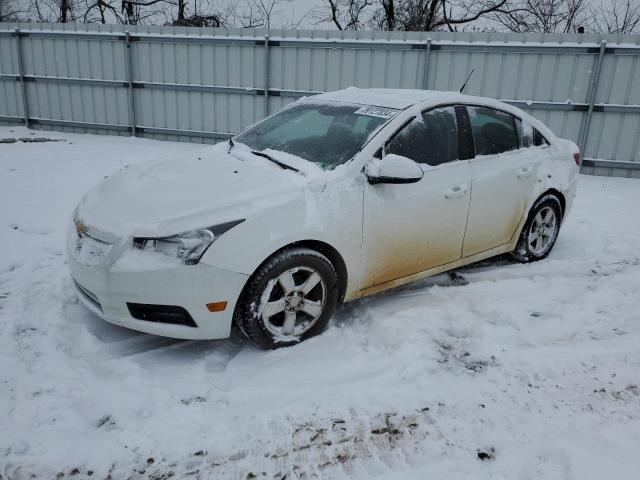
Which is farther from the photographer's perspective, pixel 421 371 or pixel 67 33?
pixel 67 33

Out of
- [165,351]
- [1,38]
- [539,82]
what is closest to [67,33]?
[1,38]

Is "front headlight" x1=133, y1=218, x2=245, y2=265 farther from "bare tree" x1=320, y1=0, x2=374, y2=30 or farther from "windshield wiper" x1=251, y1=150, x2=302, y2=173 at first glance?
"bare tree" x1=320, y1=0, x2=374, y2=30

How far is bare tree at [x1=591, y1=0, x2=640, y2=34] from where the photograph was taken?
2097cm

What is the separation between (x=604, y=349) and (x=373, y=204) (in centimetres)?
172

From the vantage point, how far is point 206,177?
346 centimetres

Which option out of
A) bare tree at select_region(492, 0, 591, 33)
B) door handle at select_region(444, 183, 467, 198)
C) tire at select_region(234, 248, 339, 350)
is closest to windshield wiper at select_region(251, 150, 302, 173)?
tire at select_region(234, 248, 339, 350)

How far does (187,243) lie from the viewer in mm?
2906

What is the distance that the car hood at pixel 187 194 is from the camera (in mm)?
2992

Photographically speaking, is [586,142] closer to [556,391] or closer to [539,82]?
[539,82]

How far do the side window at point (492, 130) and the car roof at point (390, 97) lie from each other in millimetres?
187

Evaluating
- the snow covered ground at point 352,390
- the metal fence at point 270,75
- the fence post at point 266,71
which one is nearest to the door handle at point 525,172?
the snow covered ground at point 352,390

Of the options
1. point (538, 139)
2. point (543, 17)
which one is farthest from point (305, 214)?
point (543, 17)

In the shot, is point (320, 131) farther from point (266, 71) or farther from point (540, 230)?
point (266, 71)

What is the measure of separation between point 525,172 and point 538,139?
489 mm
